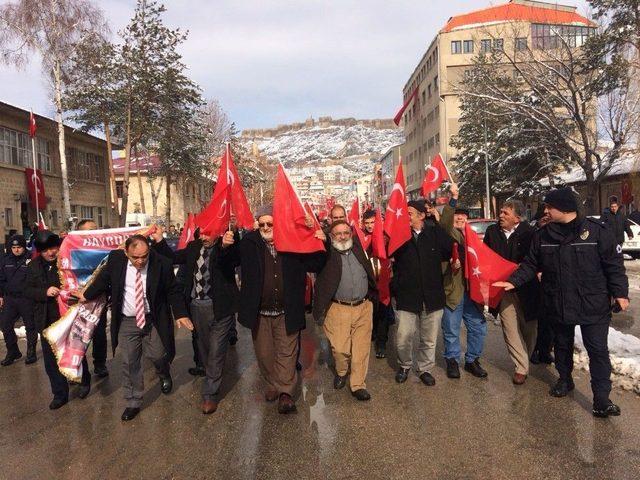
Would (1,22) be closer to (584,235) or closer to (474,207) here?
(584,235)

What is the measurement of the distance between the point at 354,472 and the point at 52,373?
3.43 m

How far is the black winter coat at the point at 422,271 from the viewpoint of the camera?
217 inches

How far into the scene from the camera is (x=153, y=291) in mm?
5094

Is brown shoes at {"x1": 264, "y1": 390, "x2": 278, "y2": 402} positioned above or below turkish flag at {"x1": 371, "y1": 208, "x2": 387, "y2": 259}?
below

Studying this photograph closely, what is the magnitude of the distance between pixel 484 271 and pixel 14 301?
21.0 feet

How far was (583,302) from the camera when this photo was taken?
4.57 metres

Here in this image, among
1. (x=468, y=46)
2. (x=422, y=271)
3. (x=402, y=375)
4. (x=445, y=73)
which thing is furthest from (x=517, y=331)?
(x=468, y=46)

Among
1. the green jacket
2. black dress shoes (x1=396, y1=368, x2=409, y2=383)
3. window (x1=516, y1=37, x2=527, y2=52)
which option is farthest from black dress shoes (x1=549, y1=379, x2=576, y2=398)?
window (x1=516, y1=37, x2=527, y2=52)

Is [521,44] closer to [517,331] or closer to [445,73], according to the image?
[517,331]

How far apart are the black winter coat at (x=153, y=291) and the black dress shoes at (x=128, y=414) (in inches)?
24.9

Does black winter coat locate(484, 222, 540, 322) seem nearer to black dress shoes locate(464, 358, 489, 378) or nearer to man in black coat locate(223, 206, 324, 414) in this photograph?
black dress shoes locate(464, 358, 489, 378)

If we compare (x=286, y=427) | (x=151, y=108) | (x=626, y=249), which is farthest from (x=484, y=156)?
(x=286, y=427)

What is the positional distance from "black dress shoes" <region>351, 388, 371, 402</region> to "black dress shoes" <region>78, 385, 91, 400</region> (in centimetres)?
289

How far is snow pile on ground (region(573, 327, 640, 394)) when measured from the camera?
5.21 meters
